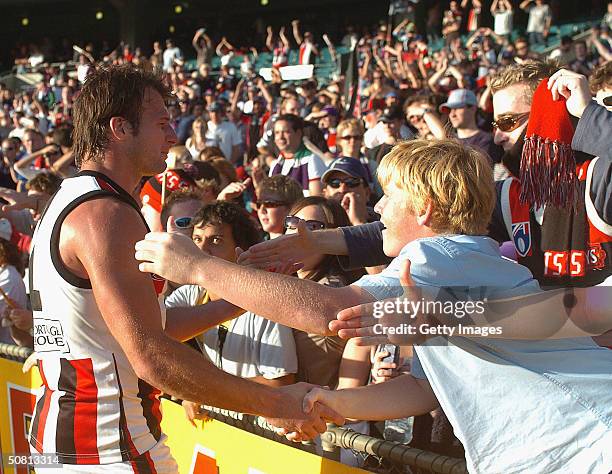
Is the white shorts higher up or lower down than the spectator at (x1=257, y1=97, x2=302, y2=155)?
lower down

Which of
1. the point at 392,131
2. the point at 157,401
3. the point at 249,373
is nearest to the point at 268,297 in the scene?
the point at 157,401

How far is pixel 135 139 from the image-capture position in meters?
2.80

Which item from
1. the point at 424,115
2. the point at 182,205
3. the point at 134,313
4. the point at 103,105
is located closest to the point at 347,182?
the point at 182,205

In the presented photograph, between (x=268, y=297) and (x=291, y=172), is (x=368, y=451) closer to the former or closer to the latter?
(x=268, y=297)

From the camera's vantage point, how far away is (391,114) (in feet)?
27.8

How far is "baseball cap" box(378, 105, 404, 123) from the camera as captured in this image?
26.4 ft

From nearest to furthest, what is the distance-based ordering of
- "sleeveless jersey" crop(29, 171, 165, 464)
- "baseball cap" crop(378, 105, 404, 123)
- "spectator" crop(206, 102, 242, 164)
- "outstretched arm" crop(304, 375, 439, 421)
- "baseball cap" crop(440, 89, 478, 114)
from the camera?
"outstretched arm" crop(304, 375, 439, 421) → "sleeveless jersey" crop(29, 171, 165, 464) → "baseball cap" crop(440, 89, 478, 114) → "baseball cap" crop(378, 105, 404, 123) → "spectator" crop(206, 102, 242, 164)

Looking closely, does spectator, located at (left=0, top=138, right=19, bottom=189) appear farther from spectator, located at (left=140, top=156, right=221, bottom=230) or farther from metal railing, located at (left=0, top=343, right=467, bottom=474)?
metal railing, located at (left=0, top=343, right=467, bottom=474)

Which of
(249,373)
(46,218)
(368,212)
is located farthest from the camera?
(368,212)

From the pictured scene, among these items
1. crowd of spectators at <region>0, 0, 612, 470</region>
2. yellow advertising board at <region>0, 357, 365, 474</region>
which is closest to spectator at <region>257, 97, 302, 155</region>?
crowd of spectators at <region>0, 0, 612, 470</region>

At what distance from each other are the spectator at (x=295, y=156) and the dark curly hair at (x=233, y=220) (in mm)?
2973

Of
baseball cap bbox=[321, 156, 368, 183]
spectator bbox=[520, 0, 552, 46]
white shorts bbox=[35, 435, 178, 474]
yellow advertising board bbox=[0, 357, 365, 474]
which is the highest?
spectator bbox=[520, 0, 552, 46]

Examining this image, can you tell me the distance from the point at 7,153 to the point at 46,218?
10.9 metres

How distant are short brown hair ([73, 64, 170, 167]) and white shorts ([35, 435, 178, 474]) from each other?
975 millimetres
